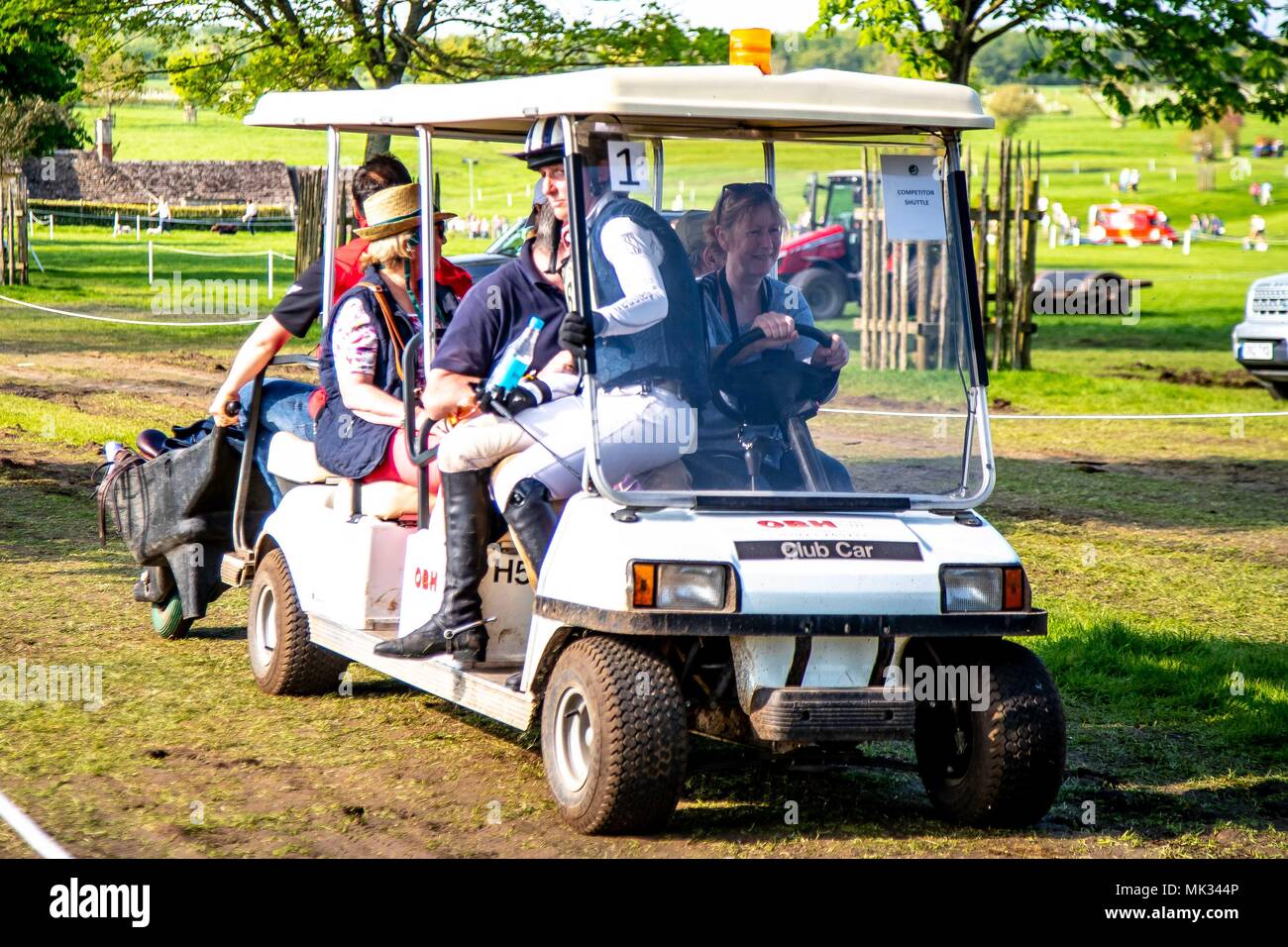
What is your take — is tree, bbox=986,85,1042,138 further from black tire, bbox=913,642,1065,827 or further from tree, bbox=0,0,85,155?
black tire, bbox=913,642,1065,827

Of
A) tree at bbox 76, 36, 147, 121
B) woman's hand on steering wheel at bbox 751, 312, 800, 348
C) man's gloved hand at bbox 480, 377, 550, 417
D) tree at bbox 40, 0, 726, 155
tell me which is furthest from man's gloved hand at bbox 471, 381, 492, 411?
tree at bbox 76, 36, 147, 121

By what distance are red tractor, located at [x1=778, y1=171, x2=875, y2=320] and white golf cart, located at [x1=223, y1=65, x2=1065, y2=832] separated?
8 centimetres

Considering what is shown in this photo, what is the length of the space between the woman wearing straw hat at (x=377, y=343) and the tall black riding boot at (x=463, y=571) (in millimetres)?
710

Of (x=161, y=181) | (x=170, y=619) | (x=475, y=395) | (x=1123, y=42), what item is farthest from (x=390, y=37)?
(x=161, y=181)

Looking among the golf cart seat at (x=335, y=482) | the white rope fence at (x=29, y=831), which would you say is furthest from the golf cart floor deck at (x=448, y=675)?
the white rope fence at (x=29, y=831)

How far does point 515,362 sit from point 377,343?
1.19m

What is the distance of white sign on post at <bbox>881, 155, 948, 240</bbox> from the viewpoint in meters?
5.16

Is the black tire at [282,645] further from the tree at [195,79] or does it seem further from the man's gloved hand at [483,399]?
the tree at [195,79]

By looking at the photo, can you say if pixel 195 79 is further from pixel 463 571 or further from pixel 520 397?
pixel 520 397

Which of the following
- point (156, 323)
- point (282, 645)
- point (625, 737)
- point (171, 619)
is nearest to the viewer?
point (625, 737)

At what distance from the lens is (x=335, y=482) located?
661cm

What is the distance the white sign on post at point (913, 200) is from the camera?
516 centimetres
